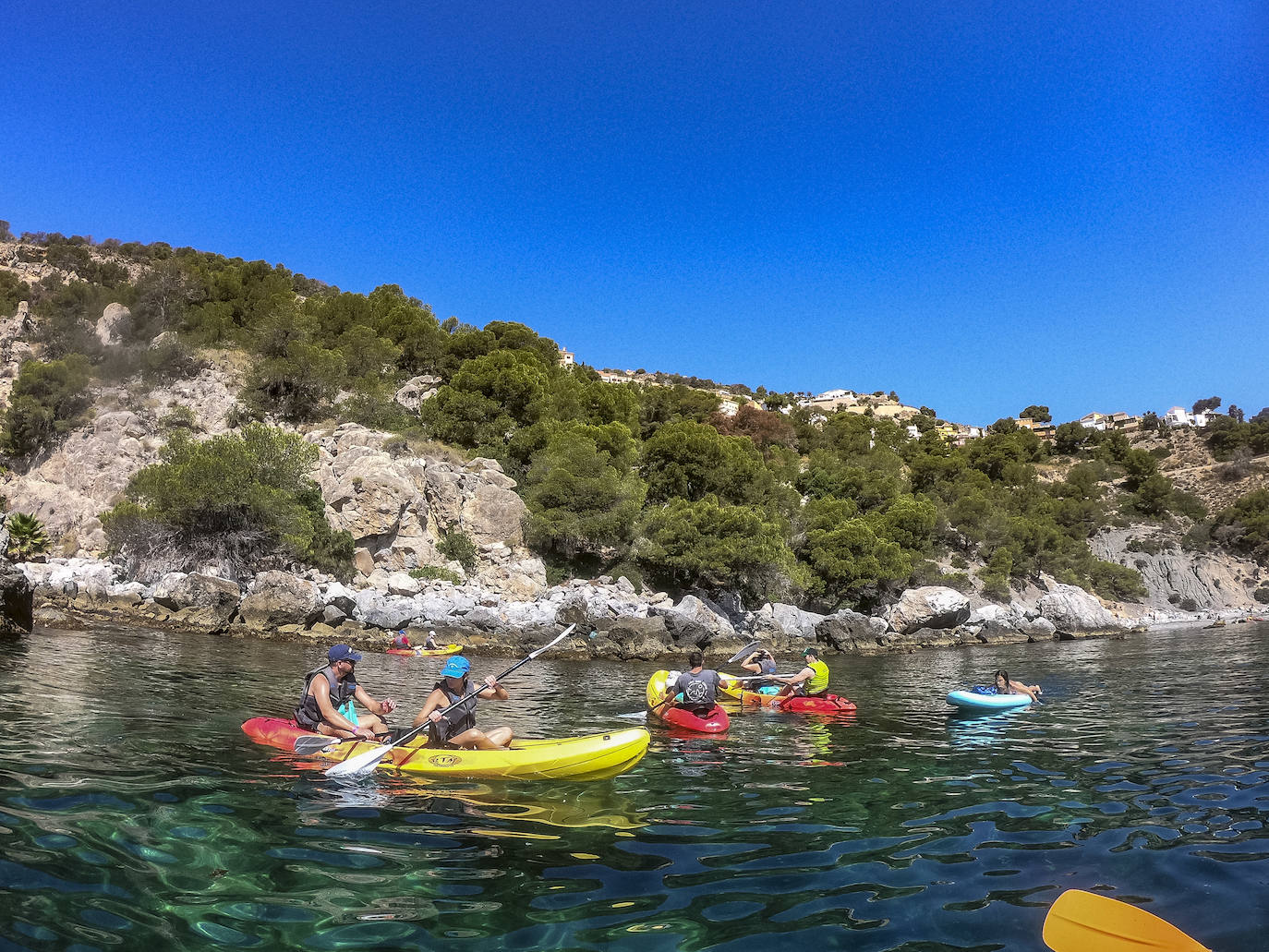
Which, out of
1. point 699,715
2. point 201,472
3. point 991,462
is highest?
point 991,462

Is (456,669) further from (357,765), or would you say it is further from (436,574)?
(436,574)

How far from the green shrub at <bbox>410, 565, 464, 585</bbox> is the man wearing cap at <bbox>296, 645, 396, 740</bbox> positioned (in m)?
22.5

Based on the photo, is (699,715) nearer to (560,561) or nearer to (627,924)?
(627,924)

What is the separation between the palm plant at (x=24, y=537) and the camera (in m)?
28.6

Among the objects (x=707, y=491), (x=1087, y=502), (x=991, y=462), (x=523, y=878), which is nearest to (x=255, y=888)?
(x=523, y=878)

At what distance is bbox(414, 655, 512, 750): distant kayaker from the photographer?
313 inches

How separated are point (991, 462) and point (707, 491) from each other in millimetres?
38553

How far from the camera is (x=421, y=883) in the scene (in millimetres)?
4473

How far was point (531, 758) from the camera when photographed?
283 inches

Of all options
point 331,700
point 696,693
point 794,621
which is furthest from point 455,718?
point 794,621

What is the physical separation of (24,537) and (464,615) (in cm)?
1794

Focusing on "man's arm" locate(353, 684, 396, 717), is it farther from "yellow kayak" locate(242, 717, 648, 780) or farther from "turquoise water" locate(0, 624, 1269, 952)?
"turquoise water" locate(0, 624, 1269, 952)

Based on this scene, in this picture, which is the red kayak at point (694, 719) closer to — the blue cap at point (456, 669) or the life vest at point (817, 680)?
the life vest at point (817, 680)

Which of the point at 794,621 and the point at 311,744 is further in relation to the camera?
the point at 794,621
